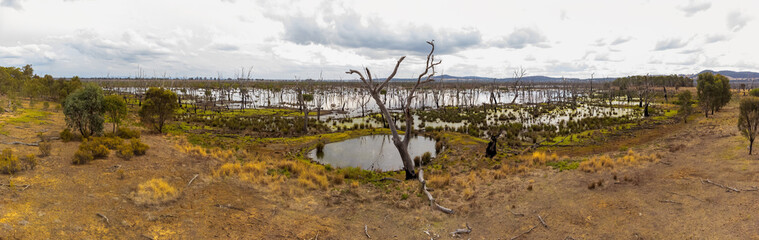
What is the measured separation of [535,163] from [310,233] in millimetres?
14001

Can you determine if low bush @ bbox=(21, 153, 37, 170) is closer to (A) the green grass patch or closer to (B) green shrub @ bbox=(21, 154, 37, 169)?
(B) green shrub @ bbox=(21, 154, 37, 169)

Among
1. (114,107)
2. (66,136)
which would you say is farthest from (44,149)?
(114,107)

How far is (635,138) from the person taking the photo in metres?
27.7

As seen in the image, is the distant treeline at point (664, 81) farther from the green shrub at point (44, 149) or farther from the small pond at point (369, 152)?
the green shrub at point (44, 149)

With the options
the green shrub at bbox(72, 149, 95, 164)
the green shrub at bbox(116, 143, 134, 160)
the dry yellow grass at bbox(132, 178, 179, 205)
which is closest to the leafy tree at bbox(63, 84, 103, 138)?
the green shrub at bbox(116, 143, 134, 160)

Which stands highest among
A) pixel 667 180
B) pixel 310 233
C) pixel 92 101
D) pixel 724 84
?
pixel 724 84

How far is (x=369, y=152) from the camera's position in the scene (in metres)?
25.5

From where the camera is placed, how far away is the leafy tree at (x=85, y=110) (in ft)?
60.2

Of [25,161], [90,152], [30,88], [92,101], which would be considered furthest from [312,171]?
[30,88]

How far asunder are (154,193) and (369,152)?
16.1 metres

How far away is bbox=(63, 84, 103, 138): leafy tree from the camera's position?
60.2 ft

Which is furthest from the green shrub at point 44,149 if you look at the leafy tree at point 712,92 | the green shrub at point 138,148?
the leafy tree at point 712,92

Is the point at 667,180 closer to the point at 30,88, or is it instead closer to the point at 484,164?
the point at 484,164

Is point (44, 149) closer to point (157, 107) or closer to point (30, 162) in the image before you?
point (30, 162)
